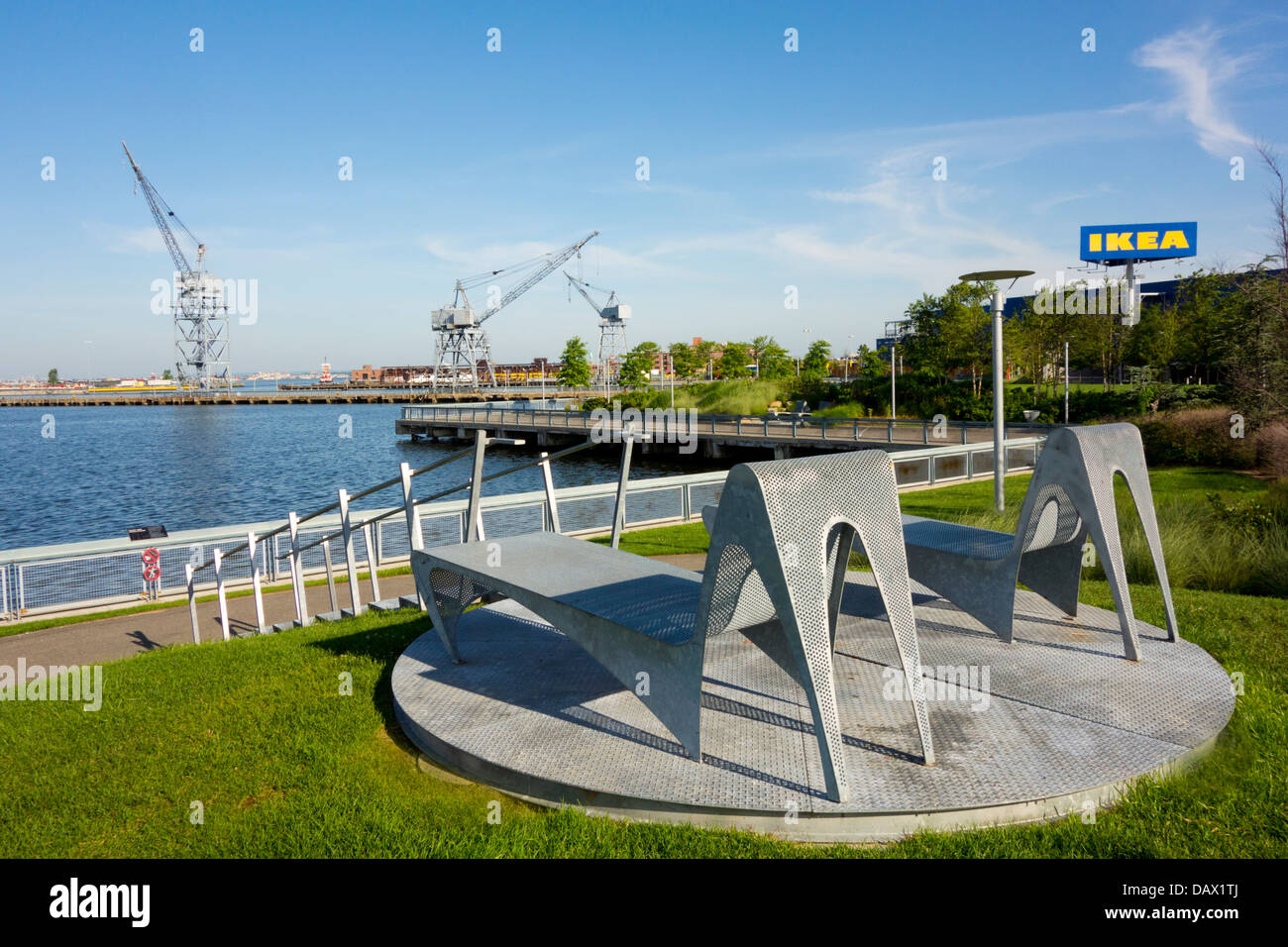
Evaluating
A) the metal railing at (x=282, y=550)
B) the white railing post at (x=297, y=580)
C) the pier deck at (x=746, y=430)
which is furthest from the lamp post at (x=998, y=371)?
the white railing post at (x=297, y=580)

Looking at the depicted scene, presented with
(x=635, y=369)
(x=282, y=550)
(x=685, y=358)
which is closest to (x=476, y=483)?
(x=282, y=550)

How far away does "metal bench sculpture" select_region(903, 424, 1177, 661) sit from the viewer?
520cm

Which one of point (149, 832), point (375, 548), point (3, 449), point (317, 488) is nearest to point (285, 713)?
point (149, 832)

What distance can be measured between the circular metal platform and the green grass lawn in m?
0.13

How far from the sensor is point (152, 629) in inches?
380

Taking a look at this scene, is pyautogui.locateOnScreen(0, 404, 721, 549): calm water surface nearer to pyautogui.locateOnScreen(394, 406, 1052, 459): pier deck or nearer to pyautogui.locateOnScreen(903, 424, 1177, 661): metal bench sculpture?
pyautogui.locateOnScreen(394, 406, 1052, 459): pier deck

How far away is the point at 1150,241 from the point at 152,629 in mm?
68721

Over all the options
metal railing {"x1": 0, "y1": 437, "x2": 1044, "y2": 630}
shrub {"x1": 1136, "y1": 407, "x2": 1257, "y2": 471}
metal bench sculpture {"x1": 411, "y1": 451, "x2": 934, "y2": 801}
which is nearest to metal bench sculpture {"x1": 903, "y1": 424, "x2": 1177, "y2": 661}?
metal bench sculpture {"x1": 411, "y1": 451, "x2": 934, "y2": 801}

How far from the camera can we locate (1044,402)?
37.3 meters

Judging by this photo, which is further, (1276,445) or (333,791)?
(1276,445)

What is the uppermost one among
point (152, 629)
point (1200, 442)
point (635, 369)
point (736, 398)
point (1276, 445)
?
point (635, 369)

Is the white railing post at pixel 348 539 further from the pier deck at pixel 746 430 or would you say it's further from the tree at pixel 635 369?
the tree at pixel 635 369
